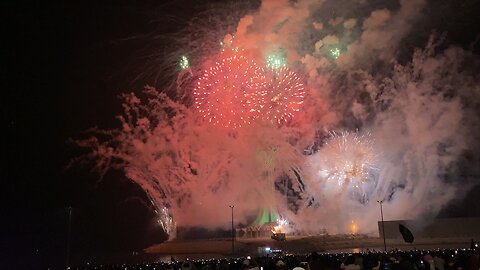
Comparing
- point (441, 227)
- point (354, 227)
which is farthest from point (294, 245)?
point (441, 227)

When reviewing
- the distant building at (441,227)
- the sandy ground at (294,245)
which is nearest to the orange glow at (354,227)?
the sandy ground at (294,245)

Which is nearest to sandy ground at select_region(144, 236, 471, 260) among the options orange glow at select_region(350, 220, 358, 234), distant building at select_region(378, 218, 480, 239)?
distant building at select_region(378, 218, 480, 239)

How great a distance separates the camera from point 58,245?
10119 centimetres

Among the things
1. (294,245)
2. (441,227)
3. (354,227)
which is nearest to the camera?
(441,227)

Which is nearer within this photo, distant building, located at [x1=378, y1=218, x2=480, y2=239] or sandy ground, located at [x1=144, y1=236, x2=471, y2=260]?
sandy ground, located at [x1=144, y1=236, x2=471, y2=260]

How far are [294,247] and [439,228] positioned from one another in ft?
62.0

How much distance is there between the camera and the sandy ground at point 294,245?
57688 mm

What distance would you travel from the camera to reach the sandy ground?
189 feet

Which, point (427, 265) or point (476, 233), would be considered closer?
point (427, 265)

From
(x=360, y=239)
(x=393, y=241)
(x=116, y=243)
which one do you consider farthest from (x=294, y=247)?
(x=116, y=243)

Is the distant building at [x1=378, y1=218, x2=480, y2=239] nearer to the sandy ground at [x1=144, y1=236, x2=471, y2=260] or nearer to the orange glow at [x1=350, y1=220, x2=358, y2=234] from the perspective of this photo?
the sandy ground at [x1=144, y1=236, x2=471, y2=260]

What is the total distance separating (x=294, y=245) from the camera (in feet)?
203

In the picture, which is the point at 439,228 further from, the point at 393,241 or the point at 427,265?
the point at 427,265

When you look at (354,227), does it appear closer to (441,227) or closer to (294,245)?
(294,245)
